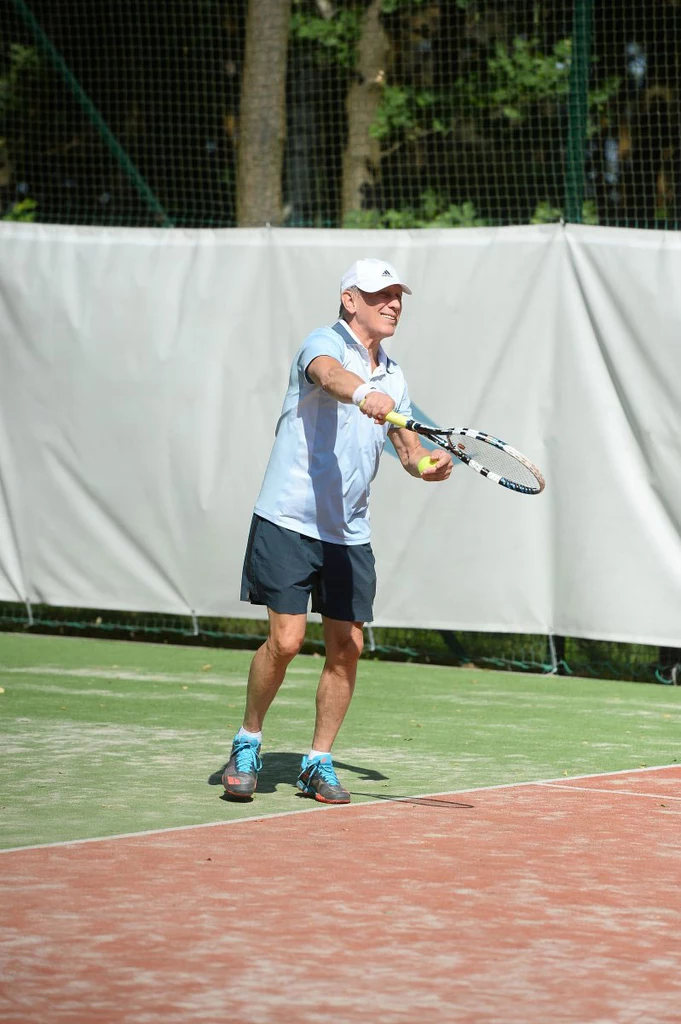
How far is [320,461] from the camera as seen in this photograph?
5.71 metres

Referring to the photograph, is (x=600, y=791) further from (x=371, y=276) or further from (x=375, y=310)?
(x=371, y=276)

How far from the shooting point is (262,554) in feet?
18.7

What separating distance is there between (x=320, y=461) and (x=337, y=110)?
14135 mm

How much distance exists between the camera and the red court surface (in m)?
3.46

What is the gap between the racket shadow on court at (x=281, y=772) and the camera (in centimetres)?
610

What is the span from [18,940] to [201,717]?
12.9 feet

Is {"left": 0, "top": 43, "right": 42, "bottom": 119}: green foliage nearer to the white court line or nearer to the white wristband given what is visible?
the white court line

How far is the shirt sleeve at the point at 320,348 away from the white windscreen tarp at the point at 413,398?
374 cm

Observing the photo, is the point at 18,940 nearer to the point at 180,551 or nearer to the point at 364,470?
the point at 364,470

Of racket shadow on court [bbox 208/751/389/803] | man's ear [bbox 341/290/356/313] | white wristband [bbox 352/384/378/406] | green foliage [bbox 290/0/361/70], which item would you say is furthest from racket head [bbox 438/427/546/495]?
green foliage [bbox 290/0/361/70]

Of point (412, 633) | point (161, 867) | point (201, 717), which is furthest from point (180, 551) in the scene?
point (161, 867)

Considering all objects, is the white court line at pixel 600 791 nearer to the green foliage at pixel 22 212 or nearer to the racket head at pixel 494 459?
the racket head at pixel 494 459

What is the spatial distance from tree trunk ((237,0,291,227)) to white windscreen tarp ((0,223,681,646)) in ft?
12.7

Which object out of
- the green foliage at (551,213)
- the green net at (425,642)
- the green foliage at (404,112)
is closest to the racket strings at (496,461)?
the green net at (425,642)
